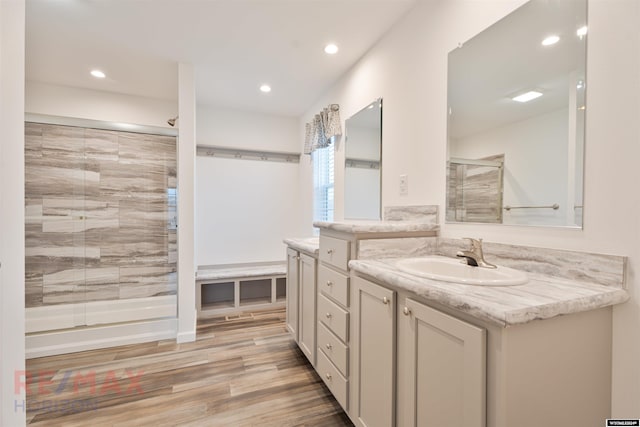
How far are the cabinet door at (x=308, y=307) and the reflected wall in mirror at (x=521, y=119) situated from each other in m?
0.99

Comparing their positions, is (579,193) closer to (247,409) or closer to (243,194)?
(247,409)

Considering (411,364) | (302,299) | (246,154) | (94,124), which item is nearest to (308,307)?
(302,299)

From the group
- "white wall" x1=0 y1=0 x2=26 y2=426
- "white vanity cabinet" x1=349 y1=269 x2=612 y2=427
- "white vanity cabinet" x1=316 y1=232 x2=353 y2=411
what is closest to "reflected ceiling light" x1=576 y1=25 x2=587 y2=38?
"white vanity cabinet" x1=349 y1=269 x2=612 y2=427

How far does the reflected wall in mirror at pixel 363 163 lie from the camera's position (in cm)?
218

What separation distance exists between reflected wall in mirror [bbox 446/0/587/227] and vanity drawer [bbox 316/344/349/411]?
108cm

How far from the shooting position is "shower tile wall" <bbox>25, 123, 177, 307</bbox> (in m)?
2.64

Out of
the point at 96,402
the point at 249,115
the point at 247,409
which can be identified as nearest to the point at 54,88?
the point at 249,115

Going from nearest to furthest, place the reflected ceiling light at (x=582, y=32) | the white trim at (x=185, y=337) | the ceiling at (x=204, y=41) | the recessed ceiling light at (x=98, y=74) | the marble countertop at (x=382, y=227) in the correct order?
the reflected ceiling light at (x=582, y=32) → the marble countertop at (x=382, y=227) → the ceiling at (x=204, y=41) → the white trim at (x=185, y=337) → the recessed ceiling light at (x=98, y=74)

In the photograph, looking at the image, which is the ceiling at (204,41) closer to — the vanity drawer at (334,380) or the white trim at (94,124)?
the white trim at (94,124)

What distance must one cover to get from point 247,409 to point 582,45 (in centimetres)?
233

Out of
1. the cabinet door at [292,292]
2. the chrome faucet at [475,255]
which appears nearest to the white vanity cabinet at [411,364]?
the chrome faucet at [475,255]

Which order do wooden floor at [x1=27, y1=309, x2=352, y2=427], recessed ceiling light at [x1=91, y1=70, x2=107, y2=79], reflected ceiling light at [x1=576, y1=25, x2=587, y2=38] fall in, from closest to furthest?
1. reflected ceiling light at [x1=576, y1=25, x2=587, y2=38]
2. wooden floor at [x1=27, y1=309, x2=352, y2=427]
3. recessed ceiling light at [x1=91, y1=70, x2=107, y2=79]

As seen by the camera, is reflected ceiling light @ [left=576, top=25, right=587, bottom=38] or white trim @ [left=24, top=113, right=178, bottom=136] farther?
white trim @ [left=24, top=113, right=178, bottom=136]

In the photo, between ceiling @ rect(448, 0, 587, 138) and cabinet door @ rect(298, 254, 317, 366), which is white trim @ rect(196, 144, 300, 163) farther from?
ceiling @ rect(448, 0, 587, 138)
